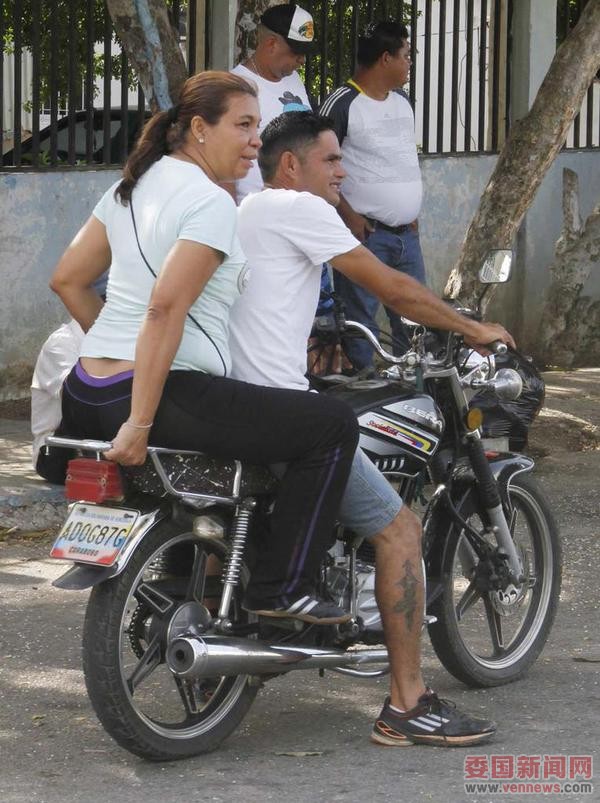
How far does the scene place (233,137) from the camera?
4.11m

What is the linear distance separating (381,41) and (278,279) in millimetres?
3451

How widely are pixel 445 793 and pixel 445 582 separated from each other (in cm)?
83

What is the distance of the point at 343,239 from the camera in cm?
417

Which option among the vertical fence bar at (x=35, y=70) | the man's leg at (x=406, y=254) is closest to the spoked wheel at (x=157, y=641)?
the man's leg at (x=406, y=254)

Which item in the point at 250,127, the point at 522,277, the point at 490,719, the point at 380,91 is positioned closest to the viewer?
the point at 250,127

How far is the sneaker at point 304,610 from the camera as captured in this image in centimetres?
406

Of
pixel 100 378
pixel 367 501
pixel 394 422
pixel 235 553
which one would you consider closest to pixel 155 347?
pixel 100 378

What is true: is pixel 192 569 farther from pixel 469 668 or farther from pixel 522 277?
pixel 522 277

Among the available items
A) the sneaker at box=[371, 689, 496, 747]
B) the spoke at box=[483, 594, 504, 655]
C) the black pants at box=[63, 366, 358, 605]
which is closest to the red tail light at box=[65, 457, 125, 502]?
the black pants at box=[63, 366, 358, 605]

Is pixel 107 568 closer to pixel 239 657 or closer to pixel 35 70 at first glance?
pixel 239 657

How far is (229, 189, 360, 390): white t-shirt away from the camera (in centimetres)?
416

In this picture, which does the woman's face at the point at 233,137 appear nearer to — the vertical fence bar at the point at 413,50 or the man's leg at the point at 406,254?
the man's leg at the point at 406,254

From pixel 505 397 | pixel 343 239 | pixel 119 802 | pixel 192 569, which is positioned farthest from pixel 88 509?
pixel 505 397

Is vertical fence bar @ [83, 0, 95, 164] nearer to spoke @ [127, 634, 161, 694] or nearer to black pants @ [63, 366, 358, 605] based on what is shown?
black pants @ [63, 366, 358, 605]
